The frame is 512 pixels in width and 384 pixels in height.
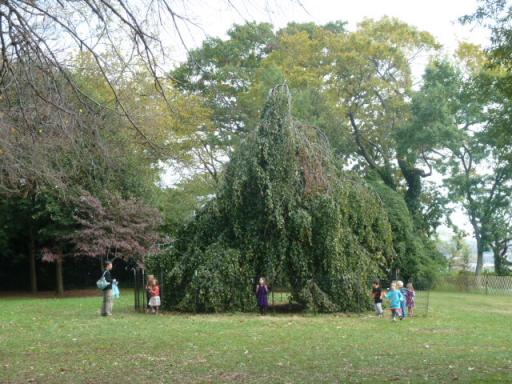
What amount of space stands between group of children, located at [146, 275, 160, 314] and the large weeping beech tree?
19.4 inches

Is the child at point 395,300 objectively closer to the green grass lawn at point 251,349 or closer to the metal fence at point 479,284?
the green grass lawn at point 251,349

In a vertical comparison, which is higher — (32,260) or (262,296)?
(32,260)

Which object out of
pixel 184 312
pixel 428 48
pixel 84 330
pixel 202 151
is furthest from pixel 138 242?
pixel 428 48

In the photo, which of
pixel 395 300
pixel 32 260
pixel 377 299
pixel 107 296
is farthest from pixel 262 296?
pixel 32 260

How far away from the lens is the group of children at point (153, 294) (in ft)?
53.4

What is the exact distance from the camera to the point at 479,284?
32688mm

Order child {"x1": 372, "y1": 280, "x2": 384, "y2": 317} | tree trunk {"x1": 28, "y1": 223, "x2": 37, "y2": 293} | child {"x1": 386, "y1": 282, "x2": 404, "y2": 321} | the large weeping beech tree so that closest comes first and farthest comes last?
child {"x1": 386, "y1": 282, "x2": 404, "y2": 321}, child {"x1": 372, "y1": 280, "x2": 384, "y2": 317}, the large weeping beech tree, tree trunk {"x1": 28, "y1": 223, "x2": 37, "y2": 293}

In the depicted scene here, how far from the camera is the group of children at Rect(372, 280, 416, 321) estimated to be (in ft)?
50.2

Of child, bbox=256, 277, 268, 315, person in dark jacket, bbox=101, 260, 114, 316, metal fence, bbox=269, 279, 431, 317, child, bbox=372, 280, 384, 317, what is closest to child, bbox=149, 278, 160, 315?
person in dark jacket, bbox=101, 260, 114, 316

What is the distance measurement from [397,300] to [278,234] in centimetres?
352

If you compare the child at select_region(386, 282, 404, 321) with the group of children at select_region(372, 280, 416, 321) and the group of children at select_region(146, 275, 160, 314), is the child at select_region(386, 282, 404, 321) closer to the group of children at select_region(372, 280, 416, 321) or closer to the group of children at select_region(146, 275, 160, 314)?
the group of children at select_region(372, 280, 416, 321)

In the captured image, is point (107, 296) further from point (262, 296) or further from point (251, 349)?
point (251, 349)

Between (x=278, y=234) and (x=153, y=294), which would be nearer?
(x=153, y=294)

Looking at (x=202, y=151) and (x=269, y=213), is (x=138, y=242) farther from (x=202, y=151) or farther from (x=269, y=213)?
(x=269, y=213)
